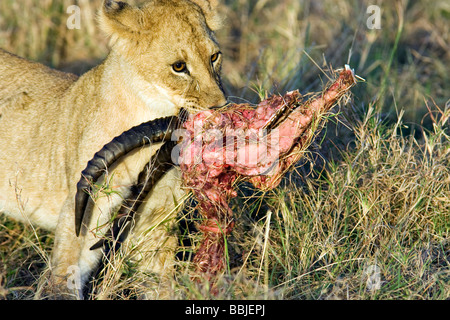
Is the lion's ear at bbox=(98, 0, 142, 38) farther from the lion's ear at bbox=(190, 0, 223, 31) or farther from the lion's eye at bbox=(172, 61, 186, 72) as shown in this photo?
the lion's ear at bbox=(190, 0, 223, 31)

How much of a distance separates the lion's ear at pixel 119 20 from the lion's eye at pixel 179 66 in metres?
0.29

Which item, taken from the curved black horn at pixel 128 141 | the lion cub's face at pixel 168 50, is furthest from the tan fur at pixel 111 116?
the curved black horn at pixel 128 141

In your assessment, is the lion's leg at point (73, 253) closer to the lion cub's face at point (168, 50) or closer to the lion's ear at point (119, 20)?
the lion cub's face at point (168, 50)

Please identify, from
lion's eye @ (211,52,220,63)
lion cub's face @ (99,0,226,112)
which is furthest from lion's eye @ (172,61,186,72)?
lion's eye @ (211,52,220,63)

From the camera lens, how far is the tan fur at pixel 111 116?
10.5ft

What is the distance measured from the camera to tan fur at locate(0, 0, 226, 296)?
10.5 feet

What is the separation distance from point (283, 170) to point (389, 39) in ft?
12.4

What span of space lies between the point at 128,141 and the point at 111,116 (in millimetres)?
268

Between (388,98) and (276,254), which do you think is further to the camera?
(388,98)

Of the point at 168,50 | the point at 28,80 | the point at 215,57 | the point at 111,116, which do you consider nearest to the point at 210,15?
the point at 215,57

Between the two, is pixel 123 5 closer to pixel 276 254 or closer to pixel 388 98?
pixel 276 254
